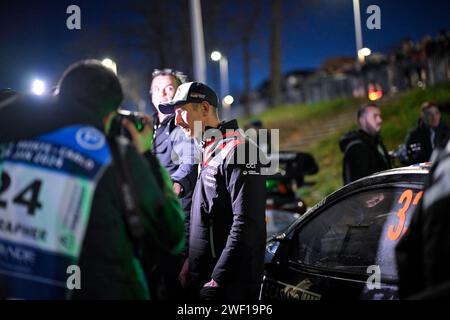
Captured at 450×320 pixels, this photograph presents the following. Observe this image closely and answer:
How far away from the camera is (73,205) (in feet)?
6.19

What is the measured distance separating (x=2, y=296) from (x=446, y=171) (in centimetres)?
171

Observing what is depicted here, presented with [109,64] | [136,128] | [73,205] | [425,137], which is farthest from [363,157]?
[73,205]

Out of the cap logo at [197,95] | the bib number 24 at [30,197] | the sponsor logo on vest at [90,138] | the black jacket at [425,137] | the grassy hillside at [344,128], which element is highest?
the grassy hillside at [344,128]

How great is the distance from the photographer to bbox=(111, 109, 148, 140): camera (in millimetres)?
78

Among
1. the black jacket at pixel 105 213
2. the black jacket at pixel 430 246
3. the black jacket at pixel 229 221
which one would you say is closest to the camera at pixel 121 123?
the black jacket at pixel 105 213

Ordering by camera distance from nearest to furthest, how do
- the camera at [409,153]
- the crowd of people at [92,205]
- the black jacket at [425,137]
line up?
the crowd of people at [92,205] → the camera at [409,153] → the black jacket at [425,137]

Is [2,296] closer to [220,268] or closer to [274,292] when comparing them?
[220,268]

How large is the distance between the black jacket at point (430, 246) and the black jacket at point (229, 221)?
3.62 feet

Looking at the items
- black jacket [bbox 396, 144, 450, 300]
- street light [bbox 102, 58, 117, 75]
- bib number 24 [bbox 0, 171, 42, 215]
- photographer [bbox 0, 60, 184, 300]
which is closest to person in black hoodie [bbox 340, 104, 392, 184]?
street light [bbox 102, 58, 117, 75]

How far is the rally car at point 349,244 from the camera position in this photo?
2.69 meters

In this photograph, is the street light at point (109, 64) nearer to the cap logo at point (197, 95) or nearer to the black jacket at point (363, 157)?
the cap logo at point (197, 95)

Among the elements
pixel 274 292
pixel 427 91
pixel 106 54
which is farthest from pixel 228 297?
pixel 106 54

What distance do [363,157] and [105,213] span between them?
3631 mm

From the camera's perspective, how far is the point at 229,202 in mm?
3033
